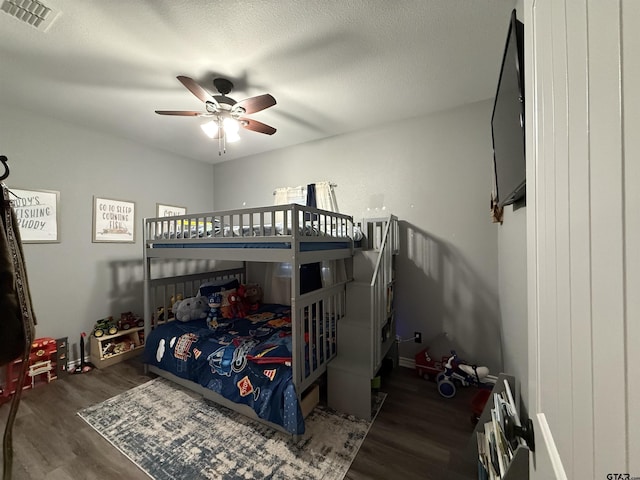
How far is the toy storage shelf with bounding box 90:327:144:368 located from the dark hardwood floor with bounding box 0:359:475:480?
10.9 inches

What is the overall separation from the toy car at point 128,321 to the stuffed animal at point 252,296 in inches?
51.7

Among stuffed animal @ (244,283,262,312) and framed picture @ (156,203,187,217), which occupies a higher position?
framed picture @ (156,203,187,217)

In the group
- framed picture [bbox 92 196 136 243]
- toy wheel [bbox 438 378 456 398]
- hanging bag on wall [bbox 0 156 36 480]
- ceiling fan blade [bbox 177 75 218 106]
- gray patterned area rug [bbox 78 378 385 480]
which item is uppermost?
ceiling fan blade [bbox 177 75 218 106]

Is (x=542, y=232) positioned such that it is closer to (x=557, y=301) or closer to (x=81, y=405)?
(x=557, y=301)

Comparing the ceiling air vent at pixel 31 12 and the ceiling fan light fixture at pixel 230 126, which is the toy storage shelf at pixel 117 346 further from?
the ceiling air vent at pixel 31 12

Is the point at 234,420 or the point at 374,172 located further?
the point at 374,172

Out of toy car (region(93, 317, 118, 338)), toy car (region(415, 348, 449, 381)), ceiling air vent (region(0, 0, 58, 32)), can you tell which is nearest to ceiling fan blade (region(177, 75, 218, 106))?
ceiling air vent (region(0, 0, 58, 32))

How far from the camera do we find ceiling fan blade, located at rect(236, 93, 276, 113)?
1.87 meters

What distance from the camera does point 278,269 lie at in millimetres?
3670

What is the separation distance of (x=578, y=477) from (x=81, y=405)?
3.18m

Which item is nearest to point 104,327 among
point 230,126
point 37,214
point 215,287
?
point 215,287

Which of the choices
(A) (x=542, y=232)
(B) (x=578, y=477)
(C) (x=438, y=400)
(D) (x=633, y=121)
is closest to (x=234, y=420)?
(C) (x=438, y=400)

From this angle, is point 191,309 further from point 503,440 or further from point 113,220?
point 503,440

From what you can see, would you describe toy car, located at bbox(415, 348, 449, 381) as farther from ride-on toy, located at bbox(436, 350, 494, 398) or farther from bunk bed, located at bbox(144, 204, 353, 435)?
bunk bed, located at bbox(144, 204, 353, 435)
